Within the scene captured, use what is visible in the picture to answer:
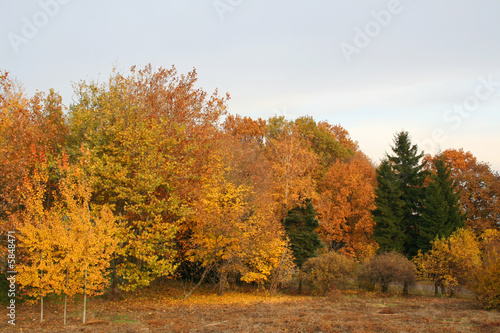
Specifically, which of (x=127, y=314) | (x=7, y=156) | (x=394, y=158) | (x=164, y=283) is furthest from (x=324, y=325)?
(x=394, y=158)

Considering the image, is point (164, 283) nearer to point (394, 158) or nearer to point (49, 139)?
point (49, 139)

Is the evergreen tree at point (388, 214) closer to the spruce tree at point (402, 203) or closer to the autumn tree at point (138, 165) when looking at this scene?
the spruce tree at point (402, 203)

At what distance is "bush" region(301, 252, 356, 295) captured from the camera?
25859 mm

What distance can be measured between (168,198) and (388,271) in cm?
1524

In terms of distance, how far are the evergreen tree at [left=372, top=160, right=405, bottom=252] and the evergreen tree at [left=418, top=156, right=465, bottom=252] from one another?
1.77 m

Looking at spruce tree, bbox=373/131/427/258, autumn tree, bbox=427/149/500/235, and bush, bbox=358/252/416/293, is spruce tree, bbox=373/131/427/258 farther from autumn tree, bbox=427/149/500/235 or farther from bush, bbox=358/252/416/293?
bush, bbox=358/252/416/293

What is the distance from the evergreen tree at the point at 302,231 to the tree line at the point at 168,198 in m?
0.08

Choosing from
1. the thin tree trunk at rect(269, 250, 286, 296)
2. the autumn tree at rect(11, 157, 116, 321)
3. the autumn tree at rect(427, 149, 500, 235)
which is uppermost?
the autumn tree at rect(427, 149, 500, 235)

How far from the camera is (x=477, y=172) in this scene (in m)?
39.7

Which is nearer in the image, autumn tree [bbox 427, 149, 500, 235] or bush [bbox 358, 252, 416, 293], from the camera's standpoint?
bush [bbox 358, 252, 416, 293]

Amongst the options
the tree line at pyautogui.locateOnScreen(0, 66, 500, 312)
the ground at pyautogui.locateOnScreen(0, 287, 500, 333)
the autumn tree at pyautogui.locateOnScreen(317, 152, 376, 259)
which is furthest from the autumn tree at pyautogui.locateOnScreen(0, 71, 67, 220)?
the autumn tree at pyautogui.locateOnScreen(317, 152, 376, 259)

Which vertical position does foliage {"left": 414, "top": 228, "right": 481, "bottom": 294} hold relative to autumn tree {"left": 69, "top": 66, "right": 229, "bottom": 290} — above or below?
below

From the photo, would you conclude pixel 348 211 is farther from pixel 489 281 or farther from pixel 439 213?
pixel 489 281

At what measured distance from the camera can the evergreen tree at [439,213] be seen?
3050cm
